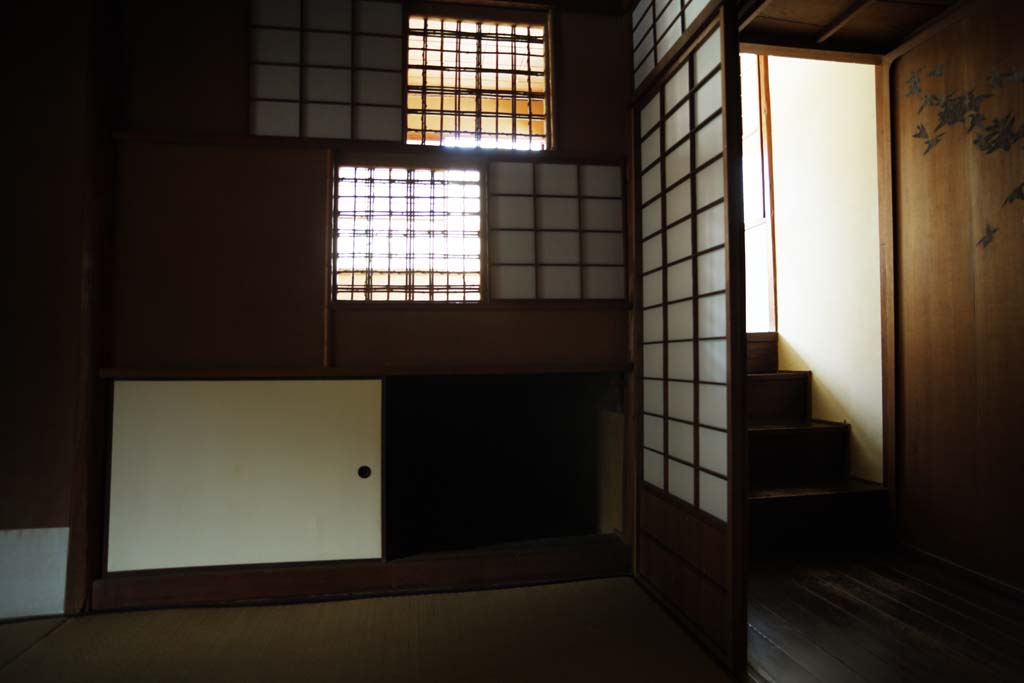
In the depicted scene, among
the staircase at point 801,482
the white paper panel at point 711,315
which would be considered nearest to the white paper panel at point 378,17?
the white paper panel at point 711,315

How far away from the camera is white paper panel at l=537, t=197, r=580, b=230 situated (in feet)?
9.78

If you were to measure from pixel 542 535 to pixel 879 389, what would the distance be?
220cm

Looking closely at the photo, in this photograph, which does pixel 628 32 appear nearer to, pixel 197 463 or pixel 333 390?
pixel 333 390

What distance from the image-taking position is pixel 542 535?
10.5 ft

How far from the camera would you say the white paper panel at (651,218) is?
275 centimetres

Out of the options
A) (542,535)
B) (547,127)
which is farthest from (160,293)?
(542,535)

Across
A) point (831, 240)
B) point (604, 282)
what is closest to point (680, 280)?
point (604, 282)

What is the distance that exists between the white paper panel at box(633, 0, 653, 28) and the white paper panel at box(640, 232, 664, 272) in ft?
3.86

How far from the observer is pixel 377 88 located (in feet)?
9.41

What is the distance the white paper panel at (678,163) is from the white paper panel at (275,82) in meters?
1.89

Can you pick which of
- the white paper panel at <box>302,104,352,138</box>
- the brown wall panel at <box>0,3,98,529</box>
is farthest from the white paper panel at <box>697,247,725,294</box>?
the brown wall panel at <box>0,3,98,529</box>

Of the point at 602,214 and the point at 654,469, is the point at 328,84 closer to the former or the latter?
the point at 602,214

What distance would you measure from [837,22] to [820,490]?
2583 millimetres

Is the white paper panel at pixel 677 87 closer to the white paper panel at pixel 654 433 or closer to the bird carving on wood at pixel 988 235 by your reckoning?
the white paper panel at pixel 654 433
